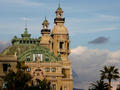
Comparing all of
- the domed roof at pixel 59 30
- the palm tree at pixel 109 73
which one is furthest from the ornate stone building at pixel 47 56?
the palm tree at pixel 109 73

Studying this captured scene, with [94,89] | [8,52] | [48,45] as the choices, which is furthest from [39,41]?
[94,89]

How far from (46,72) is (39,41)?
3124 cm

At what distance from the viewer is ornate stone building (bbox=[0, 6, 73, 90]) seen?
132750mm

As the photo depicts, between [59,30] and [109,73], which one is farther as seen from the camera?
[59,30]

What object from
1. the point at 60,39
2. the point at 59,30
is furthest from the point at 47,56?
the point at 59,30

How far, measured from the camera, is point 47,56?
13750 cm

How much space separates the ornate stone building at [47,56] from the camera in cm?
13275

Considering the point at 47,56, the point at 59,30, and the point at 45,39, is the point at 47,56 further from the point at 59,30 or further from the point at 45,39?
the point at 45,39

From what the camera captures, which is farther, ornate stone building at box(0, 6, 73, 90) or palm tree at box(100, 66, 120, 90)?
ornate stone building at box(0, 6, 73, 90)

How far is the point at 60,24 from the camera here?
519 ft

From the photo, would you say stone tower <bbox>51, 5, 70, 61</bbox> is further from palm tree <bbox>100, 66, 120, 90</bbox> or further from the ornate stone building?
palm tree <bbox>100, 66, 120, 90</bbox>

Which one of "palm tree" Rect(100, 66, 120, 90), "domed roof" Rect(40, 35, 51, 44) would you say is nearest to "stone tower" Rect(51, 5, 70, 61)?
"domed roof" Rect(40, 35, 51, 44)

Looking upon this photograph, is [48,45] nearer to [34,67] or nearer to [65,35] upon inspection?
[65,35]

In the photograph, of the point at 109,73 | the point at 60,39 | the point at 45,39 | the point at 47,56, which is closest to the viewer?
the point at 109,73
